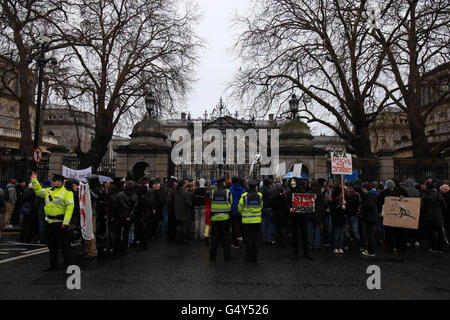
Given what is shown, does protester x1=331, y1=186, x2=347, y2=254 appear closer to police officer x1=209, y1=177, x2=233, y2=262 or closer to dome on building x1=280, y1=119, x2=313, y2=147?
police officer x1=209, y1=177, x2=233, y2=262

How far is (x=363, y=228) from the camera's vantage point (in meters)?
9.43

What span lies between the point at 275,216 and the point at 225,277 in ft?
11.5

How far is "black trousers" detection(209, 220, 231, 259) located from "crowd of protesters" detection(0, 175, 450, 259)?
123 centimetres

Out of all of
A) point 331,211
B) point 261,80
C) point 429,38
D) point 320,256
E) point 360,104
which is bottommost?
point 320,256

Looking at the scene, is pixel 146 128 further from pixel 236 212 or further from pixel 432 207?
pixel 432 207

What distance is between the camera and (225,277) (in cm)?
605

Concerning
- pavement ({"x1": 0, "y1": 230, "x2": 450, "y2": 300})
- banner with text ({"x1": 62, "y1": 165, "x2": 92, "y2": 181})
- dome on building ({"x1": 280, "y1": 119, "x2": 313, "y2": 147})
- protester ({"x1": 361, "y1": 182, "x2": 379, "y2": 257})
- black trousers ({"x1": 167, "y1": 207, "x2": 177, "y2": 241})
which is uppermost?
dome on building ({"x1": 280, "y1": 119, "x2": 313, "y2": 147})

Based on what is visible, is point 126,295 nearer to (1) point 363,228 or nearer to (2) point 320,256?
(2) point 320,256

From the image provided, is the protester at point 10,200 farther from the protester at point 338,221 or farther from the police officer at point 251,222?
the protester at point 338,221

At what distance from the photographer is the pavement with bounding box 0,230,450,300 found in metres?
5.07

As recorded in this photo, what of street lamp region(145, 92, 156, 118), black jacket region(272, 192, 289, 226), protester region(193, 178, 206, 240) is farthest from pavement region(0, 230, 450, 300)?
street lamp region(145, 92, 156, 118)

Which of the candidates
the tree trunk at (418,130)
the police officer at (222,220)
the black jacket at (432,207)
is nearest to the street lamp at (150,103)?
the police officer at (222,220)

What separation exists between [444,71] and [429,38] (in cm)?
333
